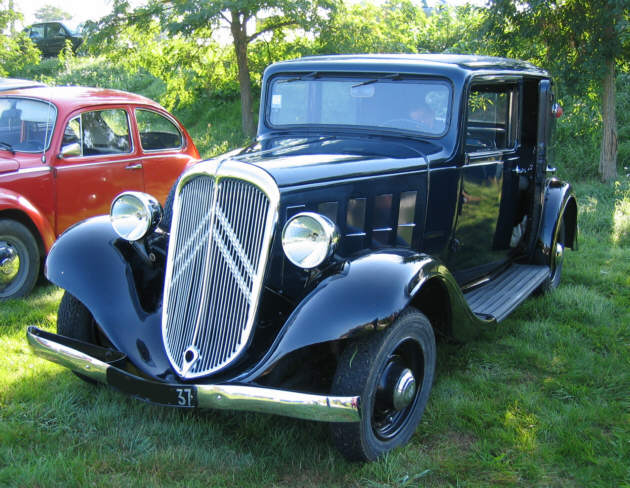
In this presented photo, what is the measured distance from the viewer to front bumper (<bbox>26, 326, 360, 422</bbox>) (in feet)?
7.51

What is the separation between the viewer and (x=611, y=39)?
25.2 ft

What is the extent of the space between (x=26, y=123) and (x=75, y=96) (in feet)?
1.54

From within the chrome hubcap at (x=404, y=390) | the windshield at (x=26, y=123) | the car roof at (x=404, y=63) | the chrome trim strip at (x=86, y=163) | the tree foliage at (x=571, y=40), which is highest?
the tree foliage at (x=571, y=40)

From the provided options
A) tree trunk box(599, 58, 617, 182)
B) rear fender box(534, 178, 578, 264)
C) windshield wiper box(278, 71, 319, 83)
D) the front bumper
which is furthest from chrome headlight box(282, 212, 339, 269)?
tree trunk box(599, 58, 617, 182)

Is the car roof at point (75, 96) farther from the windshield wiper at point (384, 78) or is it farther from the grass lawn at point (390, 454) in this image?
the windshield wiper at point (384, 78)

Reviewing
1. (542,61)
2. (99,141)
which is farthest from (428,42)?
(99,141)

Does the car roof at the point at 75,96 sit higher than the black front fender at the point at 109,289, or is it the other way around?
the car roof at the point at 75,96

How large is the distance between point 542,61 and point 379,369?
23.6ft

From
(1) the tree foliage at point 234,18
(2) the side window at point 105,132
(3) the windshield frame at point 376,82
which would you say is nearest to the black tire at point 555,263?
(3) the windshield frame at point 376,82

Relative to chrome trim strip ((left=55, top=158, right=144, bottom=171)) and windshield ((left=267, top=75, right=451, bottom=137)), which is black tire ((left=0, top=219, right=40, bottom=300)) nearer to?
chrome trim strip ((left=55, top=158, right=144, bottom=171))

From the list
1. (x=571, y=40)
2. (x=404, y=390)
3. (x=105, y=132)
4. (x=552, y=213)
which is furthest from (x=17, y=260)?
(x=571, y=40)

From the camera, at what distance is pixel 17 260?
15.1 feet

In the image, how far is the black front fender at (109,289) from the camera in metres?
2.79

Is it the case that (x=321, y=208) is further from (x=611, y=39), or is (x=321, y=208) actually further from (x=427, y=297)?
(x=611, y=39)
